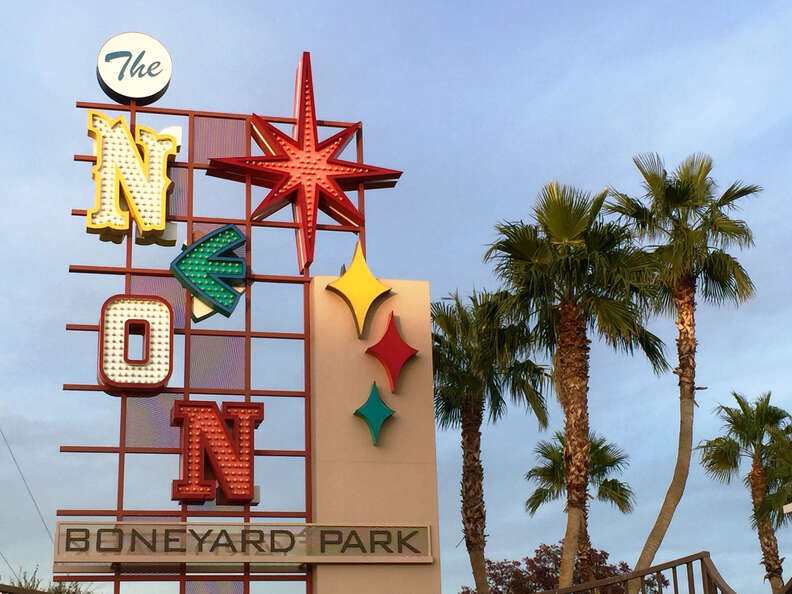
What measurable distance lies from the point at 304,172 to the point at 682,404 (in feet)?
31.6

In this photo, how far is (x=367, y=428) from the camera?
23.4 m

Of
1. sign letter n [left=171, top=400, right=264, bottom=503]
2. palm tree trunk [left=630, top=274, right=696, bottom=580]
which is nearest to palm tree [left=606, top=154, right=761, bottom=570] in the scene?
palm tree trunk [left=630, top=274, right=696, bottom=580]

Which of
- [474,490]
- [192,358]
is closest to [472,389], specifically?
[474,490]

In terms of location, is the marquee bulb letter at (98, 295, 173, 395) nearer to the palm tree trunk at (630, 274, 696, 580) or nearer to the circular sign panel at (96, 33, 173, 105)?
the circular sign panel at (96, 33, 173, 105)

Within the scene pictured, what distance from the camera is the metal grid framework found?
21995mm

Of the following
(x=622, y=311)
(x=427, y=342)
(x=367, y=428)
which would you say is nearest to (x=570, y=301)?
(x=622, y=311)

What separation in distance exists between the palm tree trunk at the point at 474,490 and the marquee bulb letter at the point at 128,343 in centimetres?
887

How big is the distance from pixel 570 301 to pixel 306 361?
5583 mm

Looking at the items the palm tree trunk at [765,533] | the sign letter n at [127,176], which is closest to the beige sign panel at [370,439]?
the sign letter n at [127,176]

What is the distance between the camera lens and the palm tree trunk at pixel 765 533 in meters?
35.3

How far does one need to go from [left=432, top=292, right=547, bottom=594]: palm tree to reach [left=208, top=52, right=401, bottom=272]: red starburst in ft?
14.7

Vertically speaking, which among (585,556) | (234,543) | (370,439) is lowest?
(234,543)

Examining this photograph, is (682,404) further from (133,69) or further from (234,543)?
(133,69)

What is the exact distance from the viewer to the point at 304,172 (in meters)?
25.4
